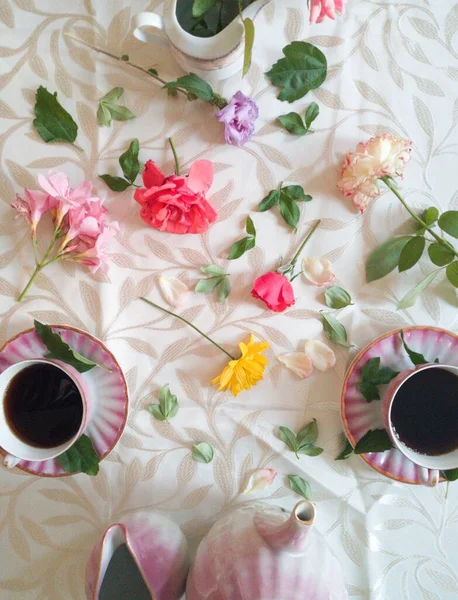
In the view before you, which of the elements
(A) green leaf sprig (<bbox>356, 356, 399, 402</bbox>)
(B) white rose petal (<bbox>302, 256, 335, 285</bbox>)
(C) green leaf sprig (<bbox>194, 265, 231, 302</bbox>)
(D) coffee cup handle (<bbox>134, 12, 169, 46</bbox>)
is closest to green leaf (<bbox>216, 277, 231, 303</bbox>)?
(C) green leaf sprig (<bbox>194, 265, 231, 302</bbox>)

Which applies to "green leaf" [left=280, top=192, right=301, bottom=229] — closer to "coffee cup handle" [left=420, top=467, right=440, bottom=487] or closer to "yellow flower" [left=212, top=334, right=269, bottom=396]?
"yellow flower" [left=212, top=334, right=269, bottom=396]

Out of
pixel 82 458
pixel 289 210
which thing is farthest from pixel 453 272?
pixel 82 458

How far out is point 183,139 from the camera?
707mm

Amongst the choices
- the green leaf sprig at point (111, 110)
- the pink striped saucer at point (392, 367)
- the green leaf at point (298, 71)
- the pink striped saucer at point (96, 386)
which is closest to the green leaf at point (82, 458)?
the pink striped saucer at point (96, 386)

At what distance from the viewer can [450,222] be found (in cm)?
67

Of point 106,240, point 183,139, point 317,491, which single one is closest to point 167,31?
point 183,139

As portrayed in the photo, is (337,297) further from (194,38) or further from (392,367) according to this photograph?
(194,38)

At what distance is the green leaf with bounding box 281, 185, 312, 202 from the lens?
695mm

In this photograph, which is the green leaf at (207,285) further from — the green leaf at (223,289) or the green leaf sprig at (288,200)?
the green leaf sprig at (288,200)

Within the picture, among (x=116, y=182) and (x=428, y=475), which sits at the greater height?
(x=116, y=182)

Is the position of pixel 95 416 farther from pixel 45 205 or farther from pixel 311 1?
pixel 311 1

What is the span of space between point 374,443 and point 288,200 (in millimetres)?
347

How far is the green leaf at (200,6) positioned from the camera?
578 mm

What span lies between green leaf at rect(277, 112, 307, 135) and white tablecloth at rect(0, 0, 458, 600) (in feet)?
0.05
